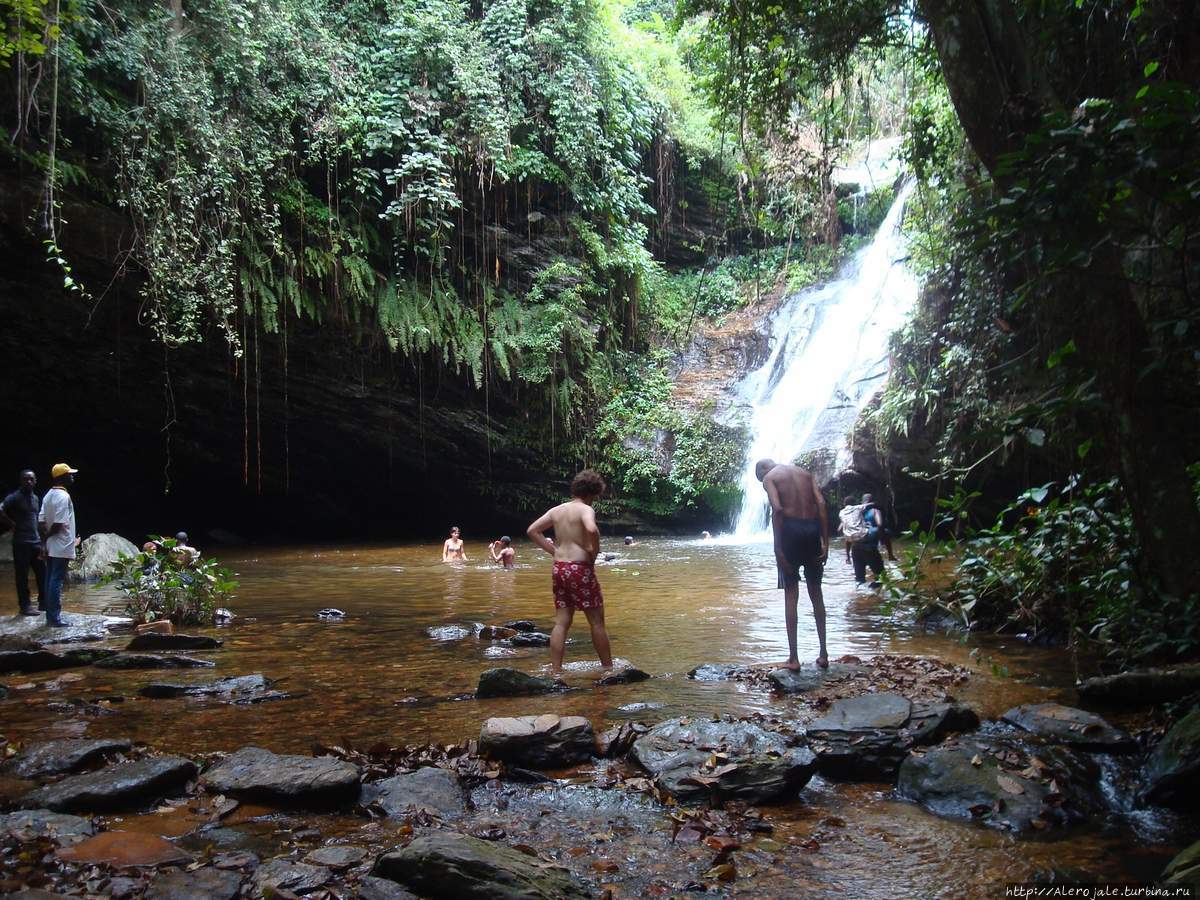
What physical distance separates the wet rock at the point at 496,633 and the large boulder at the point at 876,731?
3.54m

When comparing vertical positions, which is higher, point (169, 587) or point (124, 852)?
point (169, 587)

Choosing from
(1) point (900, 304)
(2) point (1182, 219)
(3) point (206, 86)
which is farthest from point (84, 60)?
(1) point (900, 304)

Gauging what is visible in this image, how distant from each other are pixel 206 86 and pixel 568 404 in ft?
30.9

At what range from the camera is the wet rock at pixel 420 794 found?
11.2 ft

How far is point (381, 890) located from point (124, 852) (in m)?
1.01

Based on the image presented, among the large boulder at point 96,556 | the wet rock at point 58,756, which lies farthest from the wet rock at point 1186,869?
the large boulder at point 96,556

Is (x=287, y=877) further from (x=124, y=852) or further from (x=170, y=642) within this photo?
(x=170, y=642)

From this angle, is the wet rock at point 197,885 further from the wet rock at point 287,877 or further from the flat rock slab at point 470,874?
the flat rock slab at point 470,874

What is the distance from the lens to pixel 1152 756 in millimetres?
3598

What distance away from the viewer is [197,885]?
2.62 m

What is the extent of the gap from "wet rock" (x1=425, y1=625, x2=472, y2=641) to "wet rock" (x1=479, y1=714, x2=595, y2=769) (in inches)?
133

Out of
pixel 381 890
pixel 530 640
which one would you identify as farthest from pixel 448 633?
pixel 381 890

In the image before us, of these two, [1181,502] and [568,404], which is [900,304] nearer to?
[568,404]

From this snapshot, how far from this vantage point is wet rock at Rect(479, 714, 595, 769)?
393 cm
